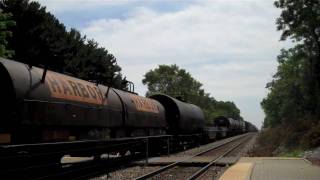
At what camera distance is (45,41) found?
147 feet

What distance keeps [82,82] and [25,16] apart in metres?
26.6

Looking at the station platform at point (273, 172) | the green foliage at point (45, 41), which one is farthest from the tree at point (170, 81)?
the station platform at point (273, 172)

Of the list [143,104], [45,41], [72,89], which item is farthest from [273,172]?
[45,41]

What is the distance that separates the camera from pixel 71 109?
16.6 meters

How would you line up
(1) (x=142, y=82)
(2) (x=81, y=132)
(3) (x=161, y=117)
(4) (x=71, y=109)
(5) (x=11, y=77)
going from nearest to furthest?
1. (5) (x=11, y=77)
2. (4) (x=71, y=109)
3. (2) (x=81, y=132)
4. (3) (x=161, y=117)
5. (1) (x=142, y=82)

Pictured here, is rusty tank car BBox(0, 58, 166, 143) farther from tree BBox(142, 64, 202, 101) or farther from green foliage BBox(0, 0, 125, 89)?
tree BBox(142, 64, 202, 101)

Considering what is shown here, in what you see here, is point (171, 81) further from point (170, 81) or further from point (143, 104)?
point (143, 104)

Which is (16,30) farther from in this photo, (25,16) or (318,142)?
(318,142)

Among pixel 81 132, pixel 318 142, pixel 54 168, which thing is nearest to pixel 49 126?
pixel 54 168

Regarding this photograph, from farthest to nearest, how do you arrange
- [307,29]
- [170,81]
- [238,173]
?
1. [170,81]
2. [307,29]
3. [238,173]

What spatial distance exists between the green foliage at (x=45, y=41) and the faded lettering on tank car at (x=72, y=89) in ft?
56.1

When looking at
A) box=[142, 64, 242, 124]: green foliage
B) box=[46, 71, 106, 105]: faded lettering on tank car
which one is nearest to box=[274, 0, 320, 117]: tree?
box=[46, 71, 106, 105]: faded lettering on tank car

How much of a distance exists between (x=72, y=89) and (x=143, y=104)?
30.9 ft

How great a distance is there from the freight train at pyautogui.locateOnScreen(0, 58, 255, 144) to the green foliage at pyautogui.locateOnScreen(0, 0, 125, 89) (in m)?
14.2
